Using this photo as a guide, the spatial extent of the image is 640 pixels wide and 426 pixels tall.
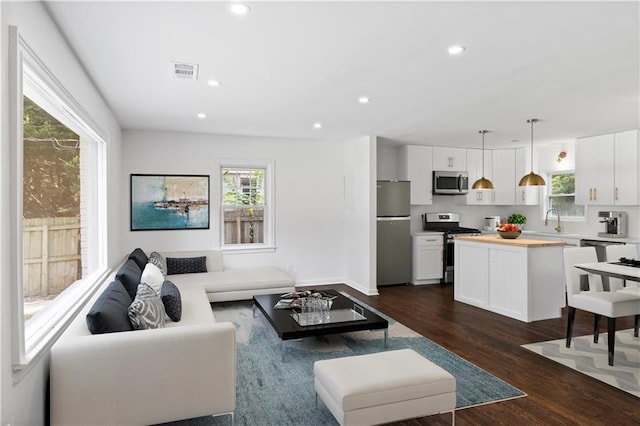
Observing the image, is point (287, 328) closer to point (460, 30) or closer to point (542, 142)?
point (460, 30)

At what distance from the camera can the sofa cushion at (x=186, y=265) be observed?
5438 millimetres

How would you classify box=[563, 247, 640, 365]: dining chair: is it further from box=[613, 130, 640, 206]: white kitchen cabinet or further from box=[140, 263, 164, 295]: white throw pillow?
box=[140, 263, 164, 295]: white throw pillow

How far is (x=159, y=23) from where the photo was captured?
234 centimetres

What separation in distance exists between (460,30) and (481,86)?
128 centimetres

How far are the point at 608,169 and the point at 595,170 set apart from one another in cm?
19

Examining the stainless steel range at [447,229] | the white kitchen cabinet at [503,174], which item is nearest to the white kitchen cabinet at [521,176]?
the white kitchen cabinet at [503,174]

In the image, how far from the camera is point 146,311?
2650 millimetres

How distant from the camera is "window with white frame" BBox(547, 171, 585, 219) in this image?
6.73 m

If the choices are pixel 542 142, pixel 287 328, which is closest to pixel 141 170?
pixel 287 328

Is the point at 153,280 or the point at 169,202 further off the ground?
the point at 169,202

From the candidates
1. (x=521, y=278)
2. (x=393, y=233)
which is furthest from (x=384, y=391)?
(x=393, y=233)

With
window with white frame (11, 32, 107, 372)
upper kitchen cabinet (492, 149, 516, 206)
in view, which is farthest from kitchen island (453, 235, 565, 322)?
window with white frame (11, 32, 107, 372)

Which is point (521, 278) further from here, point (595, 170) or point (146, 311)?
point (146, 311)

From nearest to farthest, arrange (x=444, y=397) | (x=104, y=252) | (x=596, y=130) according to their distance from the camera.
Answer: (x=444, y=397)
(x=104, y=252)
(x=596, y=130)
